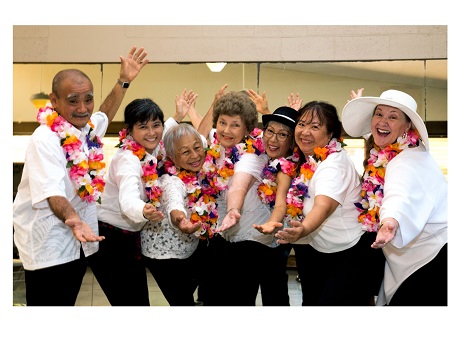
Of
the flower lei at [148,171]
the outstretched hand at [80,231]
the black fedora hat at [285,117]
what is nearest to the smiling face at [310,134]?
the black fedora hat at [285,117]

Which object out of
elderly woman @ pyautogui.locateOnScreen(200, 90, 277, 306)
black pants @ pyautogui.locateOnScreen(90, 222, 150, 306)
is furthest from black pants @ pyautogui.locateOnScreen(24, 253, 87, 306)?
elderly woman @ pyautogui.locateOnScreen(200, 90, 277, 306)

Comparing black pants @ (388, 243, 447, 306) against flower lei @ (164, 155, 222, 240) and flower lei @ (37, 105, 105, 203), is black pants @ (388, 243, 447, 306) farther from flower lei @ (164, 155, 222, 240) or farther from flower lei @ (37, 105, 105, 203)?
flower lei @ (37, 105, 105, 203)

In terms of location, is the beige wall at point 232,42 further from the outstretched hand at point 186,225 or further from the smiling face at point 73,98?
the outstretched hand at point 186,225

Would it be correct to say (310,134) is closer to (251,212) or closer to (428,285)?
(251,212)

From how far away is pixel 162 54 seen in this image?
20.8 ft

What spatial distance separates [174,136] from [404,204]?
1418 mm

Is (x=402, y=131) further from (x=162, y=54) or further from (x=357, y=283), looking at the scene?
(x=162, y=54)

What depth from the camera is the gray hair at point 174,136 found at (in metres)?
3.88

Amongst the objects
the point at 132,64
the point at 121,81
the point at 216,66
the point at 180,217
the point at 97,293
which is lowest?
the point at 97,293

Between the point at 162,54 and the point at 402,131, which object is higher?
the point at 162,54

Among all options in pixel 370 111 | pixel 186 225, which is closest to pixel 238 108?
pixel 370 111

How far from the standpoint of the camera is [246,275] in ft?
12.5
